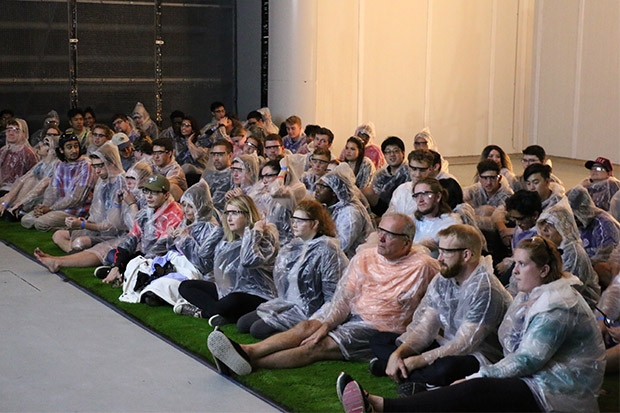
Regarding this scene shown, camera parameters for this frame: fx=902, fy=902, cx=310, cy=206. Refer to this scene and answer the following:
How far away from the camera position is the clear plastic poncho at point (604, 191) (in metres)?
8.56

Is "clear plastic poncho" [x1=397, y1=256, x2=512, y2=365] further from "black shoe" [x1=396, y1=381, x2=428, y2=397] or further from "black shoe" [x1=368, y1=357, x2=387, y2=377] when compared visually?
"black shoe" [x1=368, y1=357, x2=387, y2=377]

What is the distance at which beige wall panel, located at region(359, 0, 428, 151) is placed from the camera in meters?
15.7

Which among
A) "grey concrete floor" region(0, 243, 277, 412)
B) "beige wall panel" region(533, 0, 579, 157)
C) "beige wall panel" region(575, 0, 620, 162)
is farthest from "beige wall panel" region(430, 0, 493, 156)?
"grey concrete floor" region(0, 243, 277, 412)

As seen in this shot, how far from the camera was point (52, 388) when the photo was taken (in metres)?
5.57

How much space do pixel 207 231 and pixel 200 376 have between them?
185cm

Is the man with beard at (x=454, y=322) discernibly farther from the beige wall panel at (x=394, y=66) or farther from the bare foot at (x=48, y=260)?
the beige wall panel at (x=394, y=66)

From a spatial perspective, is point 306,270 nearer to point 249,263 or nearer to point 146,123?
point 249,263

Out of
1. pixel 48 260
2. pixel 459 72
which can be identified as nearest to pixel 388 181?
pixel 48 260

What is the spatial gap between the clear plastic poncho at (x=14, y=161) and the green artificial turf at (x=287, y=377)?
5140 mm

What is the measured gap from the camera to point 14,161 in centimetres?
1205

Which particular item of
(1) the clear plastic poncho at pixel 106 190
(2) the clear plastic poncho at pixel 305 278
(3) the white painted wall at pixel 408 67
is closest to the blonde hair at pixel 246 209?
(2) the clear plastic poncho at pixel 305 278

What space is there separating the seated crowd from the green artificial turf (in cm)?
9

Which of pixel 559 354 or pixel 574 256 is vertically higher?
pixel 574 256

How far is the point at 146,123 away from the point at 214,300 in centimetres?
848
